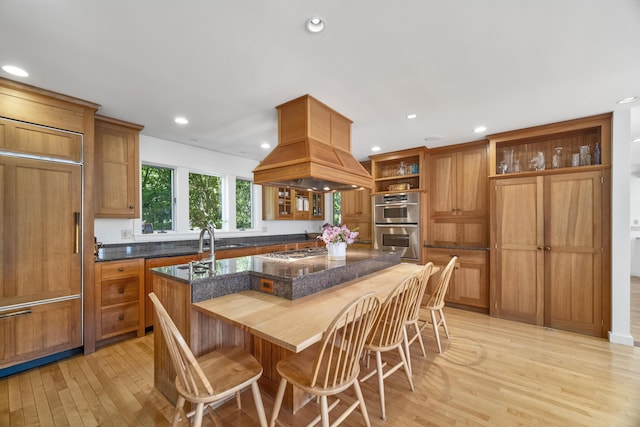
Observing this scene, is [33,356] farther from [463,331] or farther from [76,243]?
[463,331]

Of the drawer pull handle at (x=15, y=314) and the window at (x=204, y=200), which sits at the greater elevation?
the window at (x=204, y=200)

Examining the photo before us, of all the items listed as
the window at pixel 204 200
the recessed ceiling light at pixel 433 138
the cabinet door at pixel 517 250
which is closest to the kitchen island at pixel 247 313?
the window at pixel 204 200

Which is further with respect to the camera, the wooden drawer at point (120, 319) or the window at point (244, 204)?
the window at point (244, 204)

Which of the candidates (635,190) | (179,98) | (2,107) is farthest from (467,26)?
(635,190)

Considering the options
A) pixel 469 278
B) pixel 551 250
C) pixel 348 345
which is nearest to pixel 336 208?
pixel 469 278

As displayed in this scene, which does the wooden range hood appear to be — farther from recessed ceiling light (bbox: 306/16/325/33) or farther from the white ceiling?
recessed ceiling light (bbox: 306/16/325/33)

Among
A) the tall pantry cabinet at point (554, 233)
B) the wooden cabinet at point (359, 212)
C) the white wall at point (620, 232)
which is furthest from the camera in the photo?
the wooden cabinet at point (359, 212)

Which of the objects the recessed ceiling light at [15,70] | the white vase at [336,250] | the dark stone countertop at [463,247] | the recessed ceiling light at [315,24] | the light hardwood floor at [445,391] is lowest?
the light hardwood floor at [445,391]

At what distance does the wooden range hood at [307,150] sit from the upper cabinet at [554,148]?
2.30m

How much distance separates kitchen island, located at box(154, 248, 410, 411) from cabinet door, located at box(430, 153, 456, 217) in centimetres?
253

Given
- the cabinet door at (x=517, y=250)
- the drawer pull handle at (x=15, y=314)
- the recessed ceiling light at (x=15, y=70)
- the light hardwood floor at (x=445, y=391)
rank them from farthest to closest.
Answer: the cabinet door at (x=517, y=250) → the drawer pull handle at (x=15, y=314) → the recessed ceiling light at (x=15, y=70) → the light hardwood floor at (x=445, y=391)

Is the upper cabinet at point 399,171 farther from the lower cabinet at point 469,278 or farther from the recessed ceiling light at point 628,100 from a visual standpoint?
the recessed ceiling light at point 628,100

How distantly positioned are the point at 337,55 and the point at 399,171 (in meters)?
3.11

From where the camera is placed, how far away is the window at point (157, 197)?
3.74m
